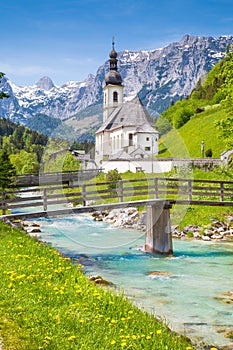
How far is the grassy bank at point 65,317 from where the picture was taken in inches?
281

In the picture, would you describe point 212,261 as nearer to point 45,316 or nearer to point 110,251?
point 110,251

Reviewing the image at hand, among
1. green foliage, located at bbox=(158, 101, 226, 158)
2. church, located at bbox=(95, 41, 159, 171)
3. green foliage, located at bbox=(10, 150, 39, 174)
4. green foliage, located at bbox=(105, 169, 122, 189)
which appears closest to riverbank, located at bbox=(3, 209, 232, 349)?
green foliage, located at bbox=(105, 169, 122, 189)

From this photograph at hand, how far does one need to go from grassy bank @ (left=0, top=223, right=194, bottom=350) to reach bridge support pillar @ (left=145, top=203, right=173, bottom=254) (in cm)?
1067

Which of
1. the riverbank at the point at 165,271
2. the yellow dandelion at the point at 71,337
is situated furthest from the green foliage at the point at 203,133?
the yellow dandelion at the point at 71,337

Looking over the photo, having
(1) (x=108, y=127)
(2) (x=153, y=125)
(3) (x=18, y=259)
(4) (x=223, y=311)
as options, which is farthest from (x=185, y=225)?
(3) (x=18, y=259)

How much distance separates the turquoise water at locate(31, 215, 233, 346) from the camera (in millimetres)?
12172

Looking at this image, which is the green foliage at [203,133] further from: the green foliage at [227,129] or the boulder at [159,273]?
the boulder at [159,273]

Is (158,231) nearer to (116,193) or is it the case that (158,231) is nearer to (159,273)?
(159,273)

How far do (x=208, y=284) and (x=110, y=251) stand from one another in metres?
7.91

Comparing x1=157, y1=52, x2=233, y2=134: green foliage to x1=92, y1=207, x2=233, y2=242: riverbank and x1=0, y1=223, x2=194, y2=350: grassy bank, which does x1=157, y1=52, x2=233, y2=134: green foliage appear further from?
x1=0, y1=223, x2=194, y2=350: grassy bank

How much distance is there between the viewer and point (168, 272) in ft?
59.4

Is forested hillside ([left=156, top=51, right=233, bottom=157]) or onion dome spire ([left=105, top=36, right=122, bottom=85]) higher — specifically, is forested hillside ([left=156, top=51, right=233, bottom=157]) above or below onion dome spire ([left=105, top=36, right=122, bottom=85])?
below

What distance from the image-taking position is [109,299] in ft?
33.2

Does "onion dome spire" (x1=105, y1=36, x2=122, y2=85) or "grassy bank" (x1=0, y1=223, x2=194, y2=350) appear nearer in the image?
"grassy bank" (x1=0, y1=223, x2=194, y2=350)
